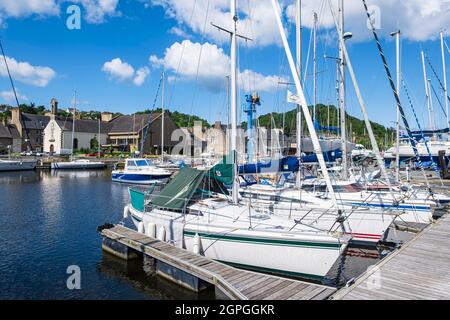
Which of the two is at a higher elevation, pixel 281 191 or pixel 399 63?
pixel 399 63

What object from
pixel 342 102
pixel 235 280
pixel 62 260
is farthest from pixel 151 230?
pixel 342 102

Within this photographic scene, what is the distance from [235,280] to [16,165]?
62.3 metres

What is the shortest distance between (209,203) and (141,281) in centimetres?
404

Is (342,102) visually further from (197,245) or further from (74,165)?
(74,165)

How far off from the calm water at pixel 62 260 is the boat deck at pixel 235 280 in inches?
38.2

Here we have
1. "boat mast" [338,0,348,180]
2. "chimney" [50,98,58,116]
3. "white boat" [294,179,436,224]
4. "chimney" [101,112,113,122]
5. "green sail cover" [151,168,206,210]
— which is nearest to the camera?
"green sail cover" [151,168,206,210]

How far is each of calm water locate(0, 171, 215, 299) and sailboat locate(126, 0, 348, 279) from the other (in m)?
1.78

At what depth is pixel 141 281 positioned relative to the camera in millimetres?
11711

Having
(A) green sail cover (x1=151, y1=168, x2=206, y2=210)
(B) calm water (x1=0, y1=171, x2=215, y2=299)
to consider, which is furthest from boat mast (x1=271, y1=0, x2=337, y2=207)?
(B) calm water (x1=0, y1=171, x2=215, y2=299)

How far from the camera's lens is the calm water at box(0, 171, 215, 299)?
10789mm

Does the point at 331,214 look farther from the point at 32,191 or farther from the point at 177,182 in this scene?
the point at 32,191

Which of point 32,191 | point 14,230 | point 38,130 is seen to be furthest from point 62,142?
point 14,230

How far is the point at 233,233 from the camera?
11328 millimetres

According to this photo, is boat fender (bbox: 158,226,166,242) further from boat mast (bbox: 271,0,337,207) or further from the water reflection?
boat mast (bbox: 271,0,337,207)
